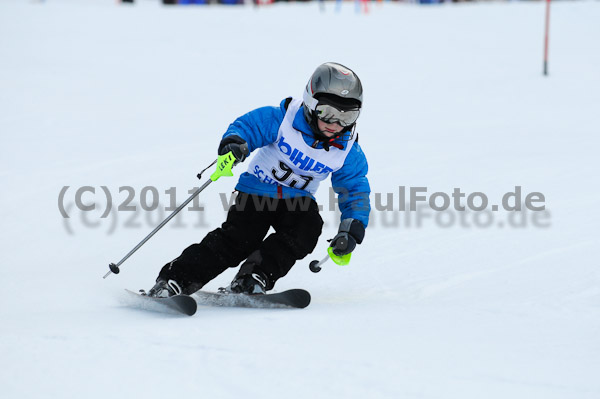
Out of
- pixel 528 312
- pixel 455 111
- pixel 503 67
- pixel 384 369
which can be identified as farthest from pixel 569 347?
pixel 503 67

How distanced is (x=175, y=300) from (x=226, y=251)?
68 centimetres

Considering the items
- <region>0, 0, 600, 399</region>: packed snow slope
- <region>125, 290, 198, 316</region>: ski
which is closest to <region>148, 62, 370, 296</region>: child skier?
<region>125, 290, 198, 316</region>: ski

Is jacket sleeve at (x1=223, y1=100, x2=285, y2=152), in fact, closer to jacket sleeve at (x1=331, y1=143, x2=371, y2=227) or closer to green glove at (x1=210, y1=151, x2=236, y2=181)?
green glove at (x1=210, y1=151, x2=236, y2=181)

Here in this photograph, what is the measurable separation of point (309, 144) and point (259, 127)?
0.98 ft

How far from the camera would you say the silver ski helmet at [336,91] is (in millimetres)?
3893

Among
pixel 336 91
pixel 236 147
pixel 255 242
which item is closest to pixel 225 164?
pixel 236 147

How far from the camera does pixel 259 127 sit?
4.11m

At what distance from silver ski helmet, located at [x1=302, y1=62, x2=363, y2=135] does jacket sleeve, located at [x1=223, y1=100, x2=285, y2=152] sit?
0.26 metres

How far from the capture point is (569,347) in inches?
118

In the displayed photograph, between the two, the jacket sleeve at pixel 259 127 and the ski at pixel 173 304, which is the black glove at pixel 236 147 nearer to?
the jacket sleeve at pixel 259 127

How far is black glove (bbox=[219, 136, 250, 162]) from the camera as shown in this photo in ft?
12.7

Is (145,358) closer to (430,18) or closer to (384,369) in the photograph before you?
(384,369)

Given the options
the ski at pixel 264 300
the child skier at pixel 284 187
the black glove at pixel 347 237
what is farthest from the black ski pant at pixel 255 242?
the black glove at pixel 347 237

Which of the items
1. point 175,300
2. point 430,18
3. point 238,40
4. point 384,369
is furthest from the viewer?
point 430,18
